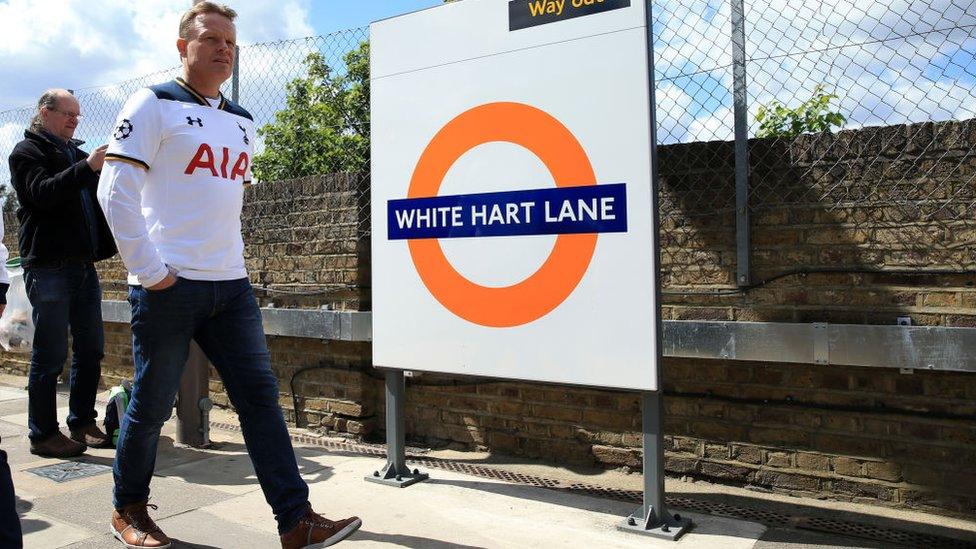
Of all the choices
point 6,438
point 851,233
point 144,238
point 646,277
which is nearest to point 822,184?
point 851,233

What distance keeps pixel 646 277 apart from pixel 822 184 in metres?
1.04

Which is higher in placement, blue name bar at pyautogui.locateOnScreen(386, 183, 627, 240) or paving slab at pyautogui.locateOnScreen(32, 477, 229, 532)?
blue name bar at pyautogui.locateOnScreen(386, 183, 627, 240)

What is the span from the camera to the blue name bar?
3.13m

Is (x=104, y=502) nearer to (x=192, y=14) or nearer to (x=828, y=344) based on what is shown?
(x=192, y=14)

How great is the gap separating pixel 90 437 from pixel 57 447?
0.24 metres

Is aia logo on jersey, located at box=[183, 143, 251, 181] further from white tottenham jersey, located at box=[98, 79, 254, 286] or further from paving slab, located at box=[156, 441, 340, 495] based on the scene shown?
paving slab, located at box=[156, 441, 340, 495]

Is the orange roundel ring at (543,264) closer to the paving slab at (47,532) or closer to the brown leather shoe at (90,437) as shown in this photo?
the paving slab at (47,532)

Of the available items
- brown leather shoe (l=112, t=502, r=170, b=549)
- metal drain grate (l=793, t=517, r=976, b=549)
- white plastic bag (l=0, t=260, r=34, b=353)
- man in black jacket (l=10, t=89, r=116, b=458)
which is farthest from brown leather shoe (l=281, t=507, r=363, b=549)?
white plastic bag (l=0, t=260, r=34, b=353)

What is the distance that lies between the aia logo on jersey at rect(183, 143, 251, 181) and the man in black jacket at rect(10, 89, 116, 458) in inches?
65.0

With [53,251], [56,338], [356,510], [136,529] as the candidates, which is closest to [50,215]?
[53,251]

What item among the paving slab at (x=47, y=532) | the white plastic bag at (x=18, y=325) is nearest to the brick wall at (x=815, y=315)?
the paving slab at (x=47, y=532)

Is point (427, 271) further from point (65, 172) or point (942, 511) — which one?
point (942, 511)

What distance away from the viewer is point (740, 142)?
11.6 ft

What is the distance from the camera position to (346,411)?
4.79m
